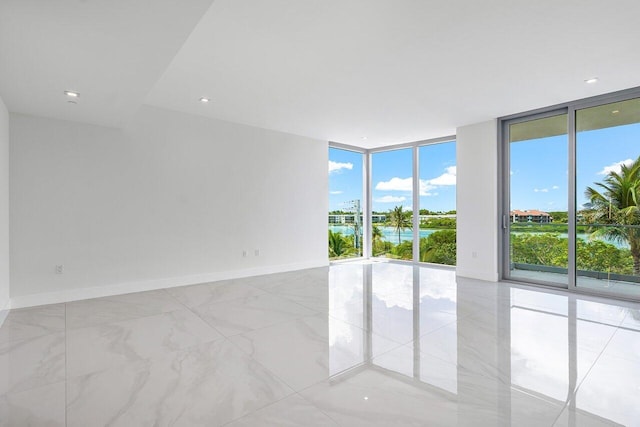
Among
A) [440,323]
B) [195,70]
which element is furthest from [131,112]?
[440,323]

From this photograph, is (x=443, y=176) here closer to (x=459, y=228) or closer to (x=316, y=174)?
(x=459, y=228)

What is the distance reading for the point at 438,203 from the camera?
21.6 feet

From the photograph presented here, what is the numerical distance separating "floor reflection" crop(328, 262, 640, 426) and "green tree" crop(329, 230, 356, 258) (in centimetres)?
296

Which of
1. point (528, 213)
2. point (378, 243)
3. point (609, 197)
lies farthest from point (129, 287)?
point (609, 197)

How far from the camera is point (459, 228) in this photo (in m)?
5.72

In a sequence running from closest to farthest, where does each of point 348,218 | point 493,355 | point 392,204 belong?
point 493,355 < point 392,204 < point 348,218

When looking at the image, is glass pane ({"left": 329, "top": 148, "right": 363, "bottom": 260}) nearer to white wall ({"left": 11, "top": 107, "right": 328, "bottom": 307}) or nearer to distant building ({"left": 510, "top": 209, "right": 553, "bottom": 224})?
white wall ({"left": 11, "top": 107, "right": 328, "bottom": 307})

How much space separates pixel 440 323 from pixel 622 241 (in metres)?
3.14

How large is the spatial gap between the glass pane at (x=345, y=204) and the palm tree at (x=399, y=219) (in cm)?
82

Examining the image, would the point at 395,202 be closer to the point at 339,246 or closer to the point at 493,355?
the point at 339,246

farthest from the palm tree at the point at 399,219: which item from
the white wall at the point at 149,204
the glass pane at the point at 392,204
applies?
the white wall at the point at 149,204

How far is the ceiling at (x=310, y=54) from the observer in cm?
212

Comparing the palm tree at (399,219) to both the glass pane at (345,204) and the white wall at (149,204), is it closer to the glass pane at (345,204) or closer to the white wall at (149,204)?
the glass pane at (345,204)

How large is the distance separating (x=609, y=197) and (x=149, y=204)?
21.8ft
